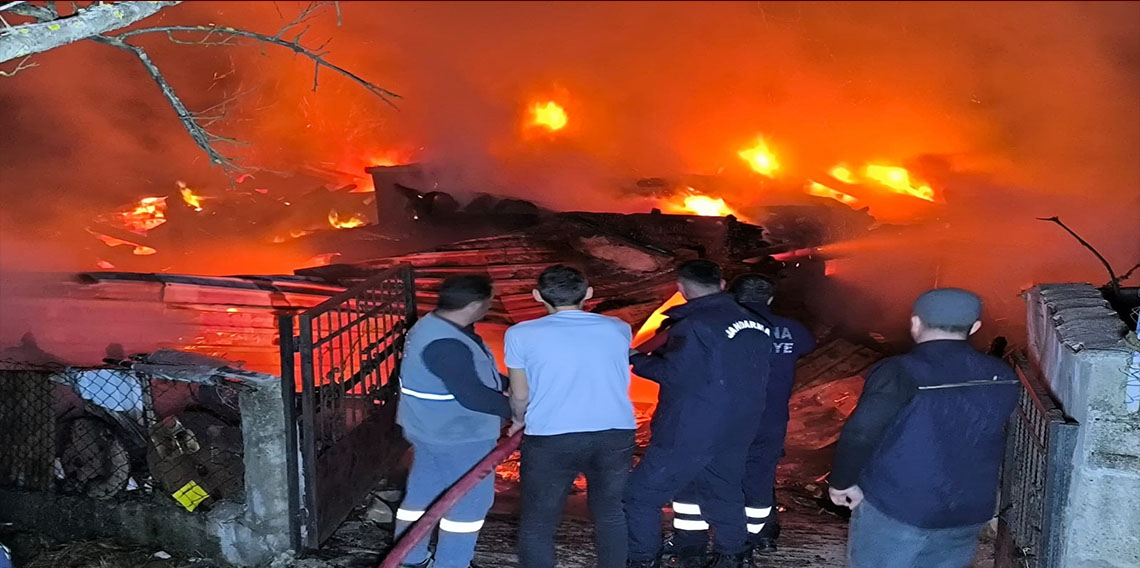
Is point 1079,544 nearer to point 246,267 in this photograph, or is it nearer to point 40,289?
point 246,267

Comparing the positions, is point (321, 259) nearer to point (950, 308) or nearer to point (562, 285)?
point (562, 285)

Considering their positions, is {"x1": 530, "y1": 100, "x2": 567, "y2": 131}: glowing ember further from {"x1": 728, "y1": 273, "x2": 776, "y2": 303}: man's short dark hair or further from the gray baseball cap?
the gray baseball cap

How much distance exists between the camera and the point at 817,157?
994cm

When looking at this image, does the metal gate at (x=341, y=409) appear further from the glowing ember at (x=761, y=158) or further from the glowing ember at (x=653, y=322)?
the glowing ember at (x=761, y=158)

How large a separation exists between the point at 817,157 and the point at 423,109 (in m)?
5.24

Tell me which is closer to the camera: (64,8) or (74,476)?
(74,476)

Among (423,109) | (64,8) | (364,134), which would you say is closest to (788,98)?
(423,109)

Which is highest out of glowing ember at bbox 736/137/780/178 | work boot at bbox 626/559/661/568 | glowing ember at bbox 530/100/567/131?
glowing ember at bbox 530/100/567/131

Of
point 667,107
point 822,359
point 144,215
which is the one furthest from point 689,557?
point 144,215

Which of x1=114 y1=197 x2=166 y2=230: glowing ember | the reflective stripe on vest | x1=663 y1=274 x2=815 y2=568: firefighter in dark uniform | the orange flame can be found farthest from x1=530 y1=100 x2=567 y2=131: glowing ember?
the reflective stripe on vest

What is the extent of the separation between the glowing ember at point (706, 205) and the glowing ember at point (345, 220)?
3730 mm

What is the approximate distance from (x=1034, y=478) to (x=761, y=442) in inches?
52.1

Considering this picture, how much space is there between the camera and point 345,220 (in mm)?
9773

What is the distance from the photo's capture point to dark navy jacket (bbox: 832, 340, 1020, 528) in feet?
10.2
